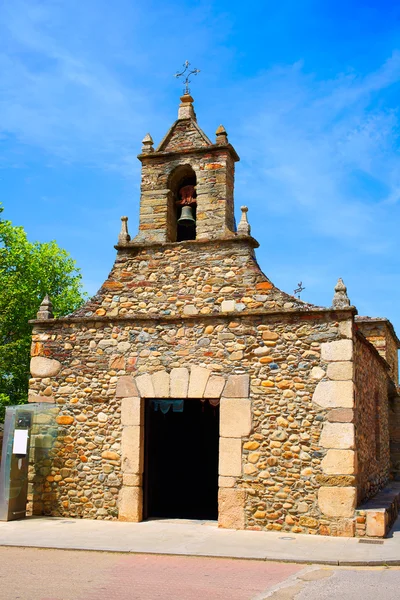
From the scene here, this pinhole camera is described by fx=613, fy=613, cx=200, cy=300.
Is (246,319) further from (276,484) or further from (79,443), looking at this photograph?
(79,443)

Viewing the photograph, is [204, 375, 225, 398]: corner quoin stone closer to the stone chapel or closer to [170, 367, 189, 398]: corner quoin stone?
the stone chapel

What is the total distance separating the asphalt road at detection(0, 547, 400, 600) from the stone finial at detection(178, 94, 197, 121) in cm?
802

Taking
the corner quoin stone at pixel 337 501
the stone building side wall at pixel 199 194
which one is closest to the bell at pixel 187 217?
the stone building side wall at pixel 199 194

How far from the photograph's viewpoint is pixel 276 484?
9703mm

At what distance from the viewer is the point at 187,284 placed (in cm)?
1093

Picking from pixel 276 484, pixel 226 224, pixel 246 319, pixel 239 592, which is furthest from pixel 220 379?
pixel 239 592

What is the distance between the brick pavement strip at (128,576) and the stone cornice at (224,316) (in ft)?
13.0

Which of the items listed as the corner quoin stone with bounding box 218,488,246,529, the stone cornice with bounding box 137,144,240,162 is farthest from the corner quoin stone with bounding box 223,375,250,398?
the stone cornice with bounding box 137,144,240,162

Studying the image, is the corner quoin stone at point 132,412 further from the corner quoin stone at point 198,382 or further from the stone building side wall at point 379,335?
the stone building side wall at point 379,335

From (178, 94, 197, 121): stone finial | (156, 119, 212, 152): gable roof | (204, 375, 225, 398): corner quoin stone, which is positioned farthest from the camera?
(178, 94, 197, 121): stone finial

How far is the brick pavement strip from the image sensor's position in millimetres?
6035

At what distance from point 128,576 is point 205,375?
408 centimetres

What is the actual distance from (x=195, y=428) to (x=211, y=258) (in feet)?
17.9

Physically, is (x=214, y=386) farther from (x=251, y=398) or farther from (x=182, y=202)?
(x=182, y=202)
